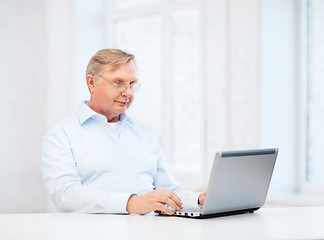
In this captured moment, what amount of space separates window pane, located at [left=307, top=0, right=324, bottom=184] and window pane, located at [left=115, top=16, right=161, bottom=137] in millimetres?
1373

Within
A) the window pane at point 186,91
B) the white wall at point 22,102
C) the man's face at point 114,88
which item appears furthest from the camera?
the white wall at point 22,102

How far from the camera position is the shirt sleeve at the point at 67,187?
2.09 meters

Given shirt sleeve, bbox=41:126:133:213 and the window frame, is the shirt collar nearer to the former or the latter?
shirt sleeve, bbox=41:126:133:213

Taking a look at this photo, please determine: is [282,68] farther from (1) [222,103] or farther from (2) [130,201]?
(2) [130,201]

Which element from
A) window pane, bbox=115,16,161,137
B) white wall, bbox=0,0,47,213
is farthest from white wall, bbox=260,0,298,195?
white wall, bbox=0,0,47,213

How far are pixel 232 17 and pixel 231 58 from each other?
269 millimetres

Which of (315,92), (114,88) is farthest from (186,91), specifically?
(114,88)

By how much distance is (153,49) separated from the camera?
452cm

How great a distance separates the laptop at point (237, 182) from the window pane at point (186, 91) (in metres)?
2.14

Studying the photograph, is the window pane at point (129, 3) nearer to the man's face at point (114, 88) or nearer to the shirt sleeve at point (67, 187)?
the man's face at point (114, 88)

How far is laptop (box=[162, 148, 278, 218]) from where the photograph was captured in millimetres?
1796

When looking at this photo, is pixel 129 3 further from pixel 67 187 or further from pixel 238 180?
pixel 238 180

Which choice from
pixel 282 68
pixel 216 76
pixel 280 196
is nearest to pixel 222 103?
pixel 216 76

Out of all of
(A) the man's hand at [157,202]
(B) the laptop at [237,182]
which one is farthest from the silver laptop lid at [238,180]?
(A) the man's hand at [157,202]
